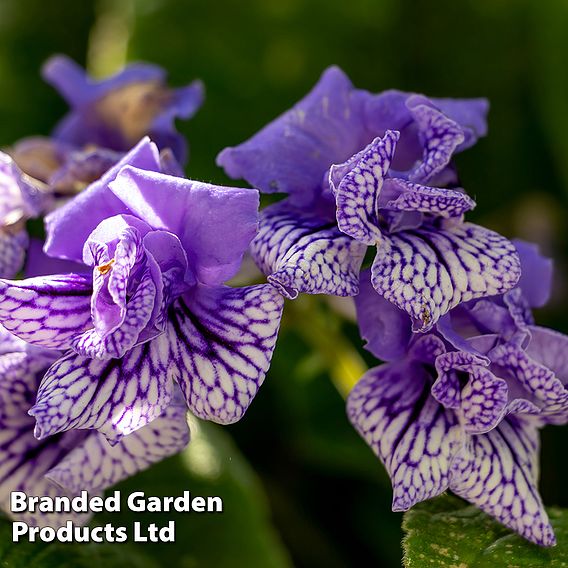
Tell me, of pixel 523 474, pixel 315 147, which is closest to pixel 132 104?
pixel 315 147

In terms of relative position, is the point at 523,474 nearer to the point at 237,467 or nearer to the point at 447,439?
the point at 447,439

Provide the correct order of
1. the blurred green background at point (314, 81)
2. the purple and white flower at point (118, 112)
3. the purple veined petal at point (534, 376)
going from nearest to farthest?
the purple veined petal at point (534, 376) → the purple and white flower at point (118, 112) → the blurred green background at point (314, 81)

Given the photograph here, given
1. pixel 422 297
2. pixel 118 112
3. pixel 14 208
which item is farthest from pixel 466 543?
pixel 118 112

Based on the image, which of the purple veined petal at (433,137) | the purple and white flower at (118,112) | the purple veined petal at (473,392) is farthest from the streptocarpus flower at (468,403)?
the purple and white flower at (118,112)

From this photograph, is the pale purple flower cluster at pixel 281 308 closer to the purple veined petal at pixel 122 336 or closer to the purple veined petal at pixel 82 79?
the purple veined petal at pixel 122 336

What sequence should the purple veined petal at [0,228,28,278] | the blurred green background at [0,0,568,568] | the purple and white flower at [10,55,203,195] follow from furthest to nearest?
the blurred green background at [0,0,568,568]
the purple and white flower at [10,55,203,195]
the purple veined petal at [0,228,28,278]

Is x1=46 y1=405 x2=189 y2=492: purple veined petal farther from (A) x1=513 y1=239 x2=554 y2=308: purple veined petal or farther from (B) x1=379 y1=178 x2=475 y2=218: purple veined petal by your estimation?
(A) x1=513 y1=239 x2=554 y2=308: purple veined petal

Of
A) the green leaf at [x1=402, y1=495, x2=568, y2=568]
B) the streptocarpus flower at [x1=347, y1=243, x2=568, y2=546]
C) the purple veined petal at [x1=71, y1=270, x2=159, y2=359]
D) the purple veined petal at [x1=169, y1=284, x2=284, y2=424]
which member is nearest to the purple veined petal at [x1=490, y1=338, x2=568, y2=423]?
the streptocarpus flower at [x1=347, y1=243, x2=568, y2=546]
